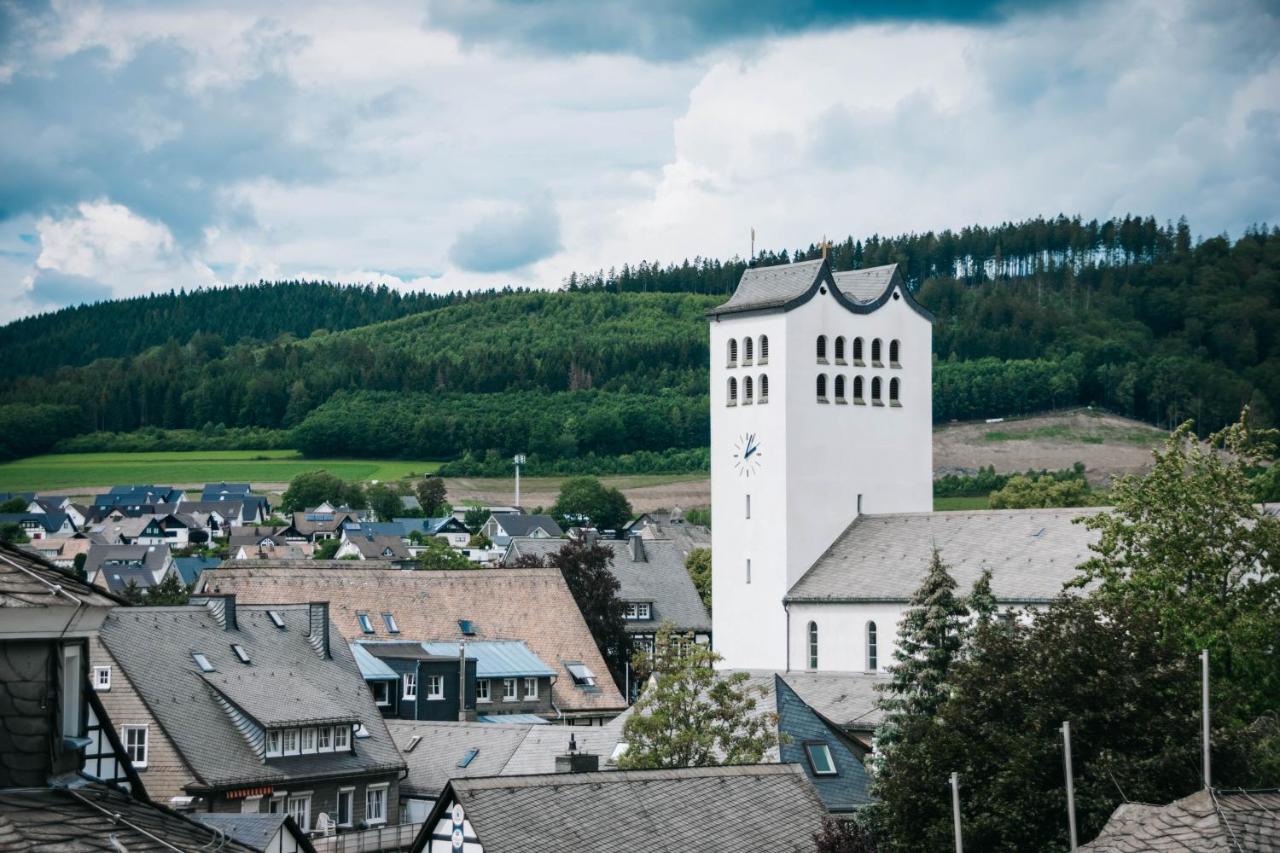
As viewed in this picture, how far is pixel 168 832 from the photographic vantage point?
25.5 ft

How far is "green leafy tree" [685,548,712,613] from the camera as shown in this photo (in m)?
116

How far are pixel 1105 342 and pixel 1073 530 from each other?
14088 centimetres

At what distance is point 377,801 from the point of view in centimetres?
5066

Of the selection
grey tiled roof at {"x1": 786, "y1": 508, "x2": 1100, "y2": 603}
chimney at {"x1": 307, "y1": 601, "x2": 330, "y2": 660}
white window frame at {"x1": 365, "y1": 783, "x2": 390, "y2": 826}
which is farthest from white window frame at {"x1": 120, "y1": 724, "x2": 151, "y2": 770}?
grey tiled roof at {"x1": 786, "y1": 508, "x2": 1100, "y2": 603}

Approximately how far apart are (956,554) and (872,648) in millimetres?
4349

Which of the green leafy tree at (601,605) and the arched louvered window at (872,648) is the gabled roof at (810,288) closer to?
the arched louvered window at (872,648)

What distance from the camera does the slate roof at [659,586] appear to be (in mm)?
100938

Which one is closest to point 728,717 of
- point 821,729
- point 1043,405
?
point 821,729

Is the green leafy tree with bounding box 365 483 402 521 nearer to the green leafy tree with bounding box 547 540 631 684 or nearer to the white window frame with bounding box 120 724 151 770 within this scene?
the green leafy tree with bounding box 547 540 631 684

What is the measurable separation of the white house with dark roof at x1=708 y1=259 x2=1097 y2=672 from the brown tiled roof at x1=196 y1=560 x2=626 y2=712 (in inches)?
381

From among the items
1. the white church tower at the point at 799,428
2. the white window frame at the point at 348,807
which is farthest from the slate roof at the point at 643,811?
the white church tower at the point at 799,428

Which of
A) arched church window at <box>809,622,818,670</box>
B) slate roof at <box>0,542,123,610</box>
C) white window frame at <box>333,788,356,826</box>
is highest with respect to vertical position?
slate roof at <box>0,542,123,610</box>

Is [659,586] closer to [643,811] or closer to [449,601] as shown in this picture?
[449,601]

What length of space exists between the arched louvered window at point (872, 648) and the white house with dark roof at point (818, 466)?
0.06 meters
